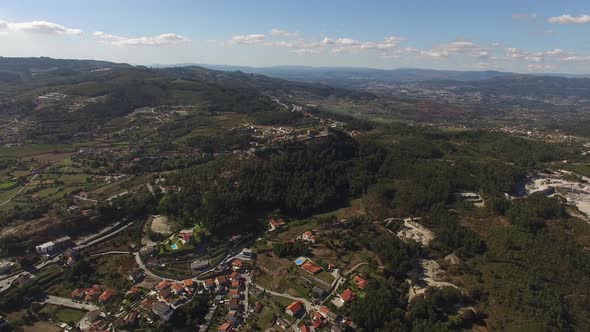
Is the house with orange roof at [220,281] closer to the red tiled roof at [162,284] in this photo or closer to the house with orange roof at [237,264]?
the house with orange roof at [237,264]

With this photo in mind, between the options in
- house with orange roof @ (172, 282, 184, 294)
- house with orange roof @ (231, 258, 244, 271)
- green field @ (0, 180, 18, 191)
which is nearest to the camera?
house with orange roof @ (172, 282, 184, 294)

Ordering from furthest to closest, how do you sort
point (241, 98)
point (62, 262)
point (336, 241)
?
point (241, 98)
point (336, 241)
point (62, 262)

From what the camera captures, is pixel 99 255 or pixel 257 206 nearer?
pixel 99 255

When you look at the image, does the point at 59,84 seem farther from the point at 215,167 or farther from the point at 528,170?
the point at 528,170

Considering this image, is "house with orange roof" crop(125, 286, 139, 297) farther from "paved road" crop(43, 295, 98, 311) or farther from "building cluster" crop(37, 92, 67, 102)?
"building cluster" crop(37, 92, 67, 102)

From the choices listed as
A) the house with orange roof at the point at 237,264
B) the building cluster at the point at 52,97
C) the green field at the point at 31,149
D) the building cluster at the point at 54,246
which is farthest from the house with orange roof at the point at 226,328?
the building cluster at the point at 52,97

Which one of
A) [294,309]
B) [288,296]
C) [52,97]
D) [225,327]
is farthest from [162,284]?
[52,97]

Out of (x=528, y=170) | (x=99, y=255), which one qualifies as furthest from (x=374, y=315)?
(x=528, y=170)

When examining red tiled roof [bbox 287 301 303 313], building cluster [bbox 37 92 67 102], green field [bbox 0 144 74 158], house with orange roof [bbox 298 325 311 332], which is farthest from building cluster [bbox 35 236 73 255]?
building cluster [bbox 37 92 67 102]

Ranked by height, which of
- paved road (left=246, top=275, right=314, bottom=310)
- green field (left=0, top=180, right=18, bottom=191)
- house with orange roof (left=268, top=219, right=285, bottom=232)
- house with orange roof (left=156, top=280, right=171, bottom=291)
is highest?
green field (left=0, top=180, right=18, bottom=191)
